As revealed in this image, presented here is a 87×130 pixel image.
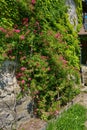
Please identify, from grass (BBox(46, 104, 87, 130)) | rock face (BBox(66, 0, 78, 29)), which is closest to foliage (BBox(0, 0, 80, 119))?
grass (BBox(46, 104, 87, 130))

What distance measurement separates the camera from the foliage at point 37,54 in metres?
5.90

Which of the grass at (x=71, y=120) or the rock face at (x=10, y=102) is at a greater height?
the rock face at (x=10, y=102)

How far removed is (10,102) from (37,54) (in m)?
1.78

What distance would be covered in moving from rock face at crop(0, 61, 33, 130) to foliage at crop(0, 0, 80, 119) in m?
0.23

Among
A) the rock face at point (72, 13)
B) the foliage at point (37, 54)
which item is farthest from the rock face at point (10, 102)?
the rock face at point (72, 13)

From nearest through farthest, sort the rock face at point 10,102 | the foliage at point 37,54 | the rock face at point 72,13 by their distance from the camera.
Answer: the rock face at point 10,102, the foliage at point 37,54, the rock face at point 72,13

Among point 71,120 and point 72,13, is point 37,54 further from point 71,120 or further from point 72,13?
point 72,13

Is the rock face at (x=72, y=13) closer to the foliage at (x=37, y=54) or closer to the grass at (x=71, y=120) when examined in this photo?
the foliage at (x=37, y=54)

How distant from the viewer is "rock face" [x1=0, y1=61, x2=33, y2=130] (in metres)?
5.32

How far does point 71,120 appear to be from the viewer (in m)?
6.41

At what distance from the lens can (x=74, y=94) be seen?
28.4ft

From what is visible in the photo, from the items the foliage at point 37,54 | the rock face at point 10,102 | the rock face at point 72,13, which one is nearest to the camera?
the rock face at point 10,102

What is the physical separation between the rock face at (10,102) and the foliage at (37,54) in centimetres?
23

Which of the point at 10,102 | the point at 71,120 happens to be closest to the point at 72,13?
the point at 71,120
